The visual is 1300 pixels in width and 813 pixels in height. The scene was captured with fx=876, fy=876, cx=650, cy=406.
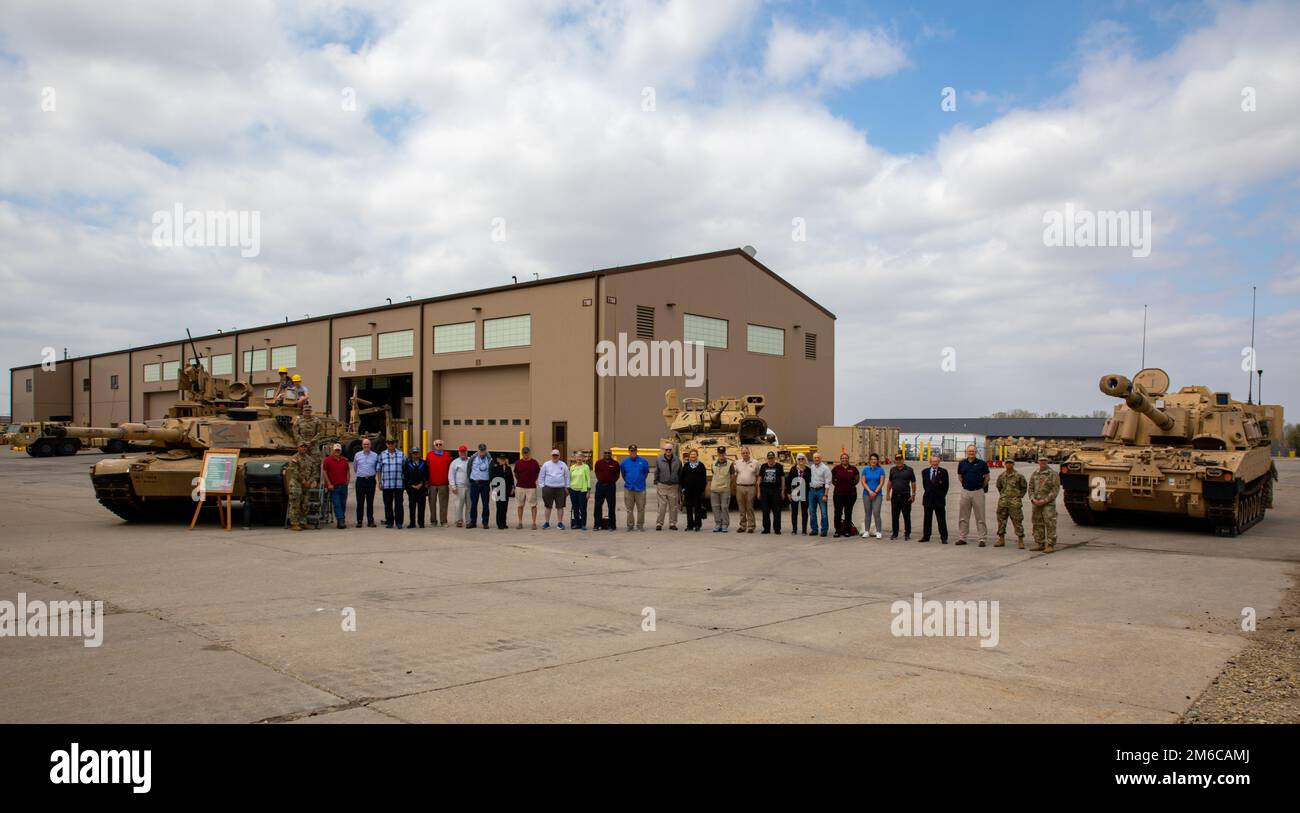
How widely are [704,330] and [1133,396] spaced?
20.4 meters

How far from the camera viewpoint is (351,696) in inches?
220

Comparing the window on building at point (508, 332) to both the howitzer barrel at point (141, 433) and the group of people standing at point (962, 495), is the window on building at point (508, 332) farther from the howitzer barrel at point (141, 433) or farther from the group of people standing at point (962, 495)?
the group of people standing at point (962, 495)

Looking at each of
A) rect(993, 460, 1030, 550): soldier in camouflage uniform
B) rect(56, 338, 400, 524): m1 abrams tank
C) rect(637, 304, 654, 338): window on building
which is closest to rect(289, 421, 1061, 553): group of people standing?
rect(56, 338, 400, 524): m1 abrams tank

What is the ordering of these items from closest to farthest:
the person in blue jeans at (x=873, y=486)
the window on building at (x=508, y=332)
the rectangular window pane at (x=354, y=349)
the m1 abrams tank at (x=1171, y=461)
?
the m1 abrams tank at (x=1171, y=461), the person in blue jeans at (x=873, y=486), the window on building at (x=508, y=332), the rectangular window pane at (x=354, y=349)

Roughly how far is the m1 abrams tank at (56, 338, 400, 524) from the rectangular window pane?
2346 centimetres

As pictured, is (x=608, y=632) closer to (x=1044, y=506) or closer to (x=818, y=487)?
(x=1044, y=506)

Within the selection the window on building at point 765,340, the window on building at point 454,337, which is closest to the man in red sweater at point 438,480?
the window on building at point 454,337

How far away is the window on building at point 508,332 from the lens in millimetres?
34466

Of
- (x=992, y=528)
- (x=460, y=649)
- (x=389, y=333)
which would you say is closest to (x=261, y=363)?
(x=389, y=333)

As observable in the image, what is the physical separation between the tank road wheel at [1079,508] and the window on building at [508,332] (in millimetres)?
21784

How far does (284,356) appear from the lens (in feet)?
154

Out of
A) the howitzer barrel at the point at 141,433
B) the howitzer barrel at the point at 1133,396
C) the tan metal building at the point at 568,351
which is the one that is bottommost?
the howitzer barrel at the point at 141,433

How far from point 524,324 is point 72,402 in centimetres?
5133
